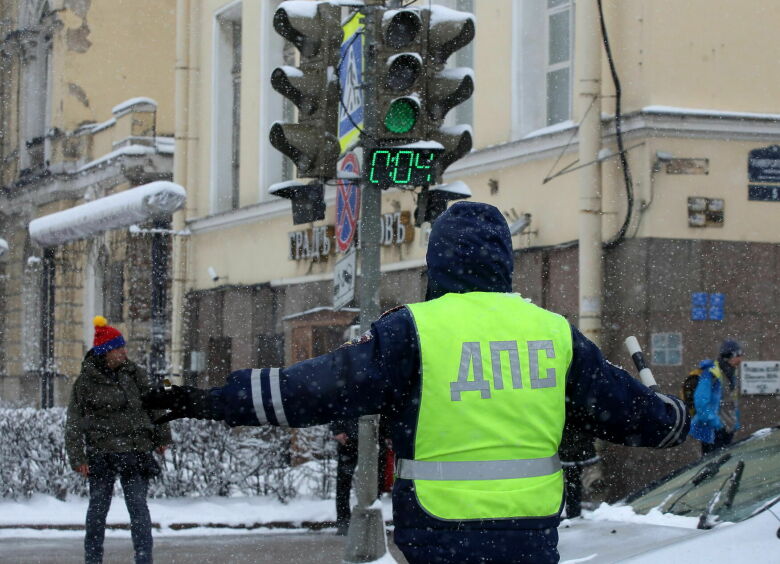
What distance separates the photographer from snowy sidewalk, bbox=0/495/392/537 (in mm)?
11219

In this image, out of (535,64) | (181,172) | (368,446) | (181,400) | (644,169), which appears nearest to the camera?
(181,400)

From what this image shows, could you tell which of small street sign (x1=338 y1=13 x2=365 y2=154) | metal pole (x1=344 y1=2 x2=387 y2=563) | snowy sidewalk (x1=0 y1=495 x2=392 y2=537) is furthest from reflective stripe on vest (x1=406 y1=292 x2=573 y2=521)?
snowy sidewalk (x1=0 y1=495 x2=392 y2=537)

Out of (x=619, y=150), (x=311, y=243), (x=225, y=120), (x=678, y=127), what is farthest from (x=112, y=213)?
(x=678, y=127)

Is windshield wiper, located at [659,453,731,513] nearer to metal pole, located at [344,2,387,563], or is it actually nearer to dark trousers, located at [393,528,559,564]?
dark trousers, located at [393,528,559,564]

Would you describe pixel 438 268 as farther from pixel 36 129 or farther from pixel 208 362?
pixel 36 129

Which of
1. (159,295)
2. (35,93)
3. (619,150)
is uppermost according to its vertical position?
(35,93)

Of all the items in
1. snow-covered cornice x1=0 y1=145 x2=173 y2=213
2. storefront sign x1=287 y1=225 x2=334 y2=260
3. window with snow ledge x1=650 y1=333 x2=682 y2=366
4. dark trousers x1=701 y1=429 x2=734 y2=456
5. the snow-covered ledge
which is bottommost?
dark trousers x1=701 y1=429 x2=734 y2=456

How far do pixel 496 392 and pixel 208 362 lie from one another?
17.5 m

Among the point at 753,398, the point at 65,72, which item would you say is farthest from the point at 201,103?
the point at 753,398

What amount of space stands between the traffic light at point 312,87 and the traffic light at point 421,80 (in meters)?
0.34

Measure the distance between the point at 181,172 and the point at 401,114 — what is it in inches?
533

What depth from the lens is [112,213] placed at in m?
20.9

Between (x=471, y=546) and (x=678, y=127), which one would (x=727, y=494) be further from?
(x=678, y=127)

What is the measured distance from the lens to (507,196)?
1398 cm
